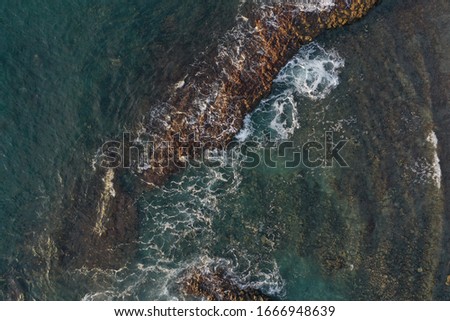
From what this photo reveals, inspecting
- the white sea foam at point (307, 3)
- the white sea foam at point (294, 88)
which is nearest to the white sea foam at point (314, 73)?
the white sea foam at point (294, 88)

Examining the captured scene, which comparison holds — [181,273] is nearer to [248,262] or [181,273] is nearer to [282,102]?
[248,262]

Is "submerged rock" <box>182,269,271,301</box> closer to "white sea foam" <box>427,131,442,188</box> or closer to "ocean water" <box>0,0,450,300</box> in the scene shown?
"ocean water" <box>0,0,450,300</box>

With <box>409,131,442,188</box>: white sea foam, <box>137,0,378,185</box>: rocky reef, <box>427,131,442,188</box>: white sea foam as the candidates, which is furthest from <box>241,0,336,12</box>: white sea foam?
<box>427,131,442,188</box>: white sea foam

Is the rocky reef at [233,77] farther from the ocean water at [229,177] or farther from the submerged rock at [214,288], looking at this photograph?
the submerged rock at [214,288]

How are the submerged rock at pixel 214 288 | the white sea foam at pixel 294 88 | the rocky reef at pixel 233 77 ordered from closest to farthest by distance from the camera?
the submerged rock at pixel 214 288 → the rocky reef at pixel 233 77 → the white sea foam at pixel 294 88

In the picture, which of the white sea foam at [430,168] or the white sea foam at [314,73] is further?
the white sea foam at [314,73]

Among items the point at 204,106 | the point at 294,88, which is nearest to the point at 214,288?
the point at 204,106

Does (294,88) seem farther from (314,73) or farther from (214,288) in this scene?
(214,288)
